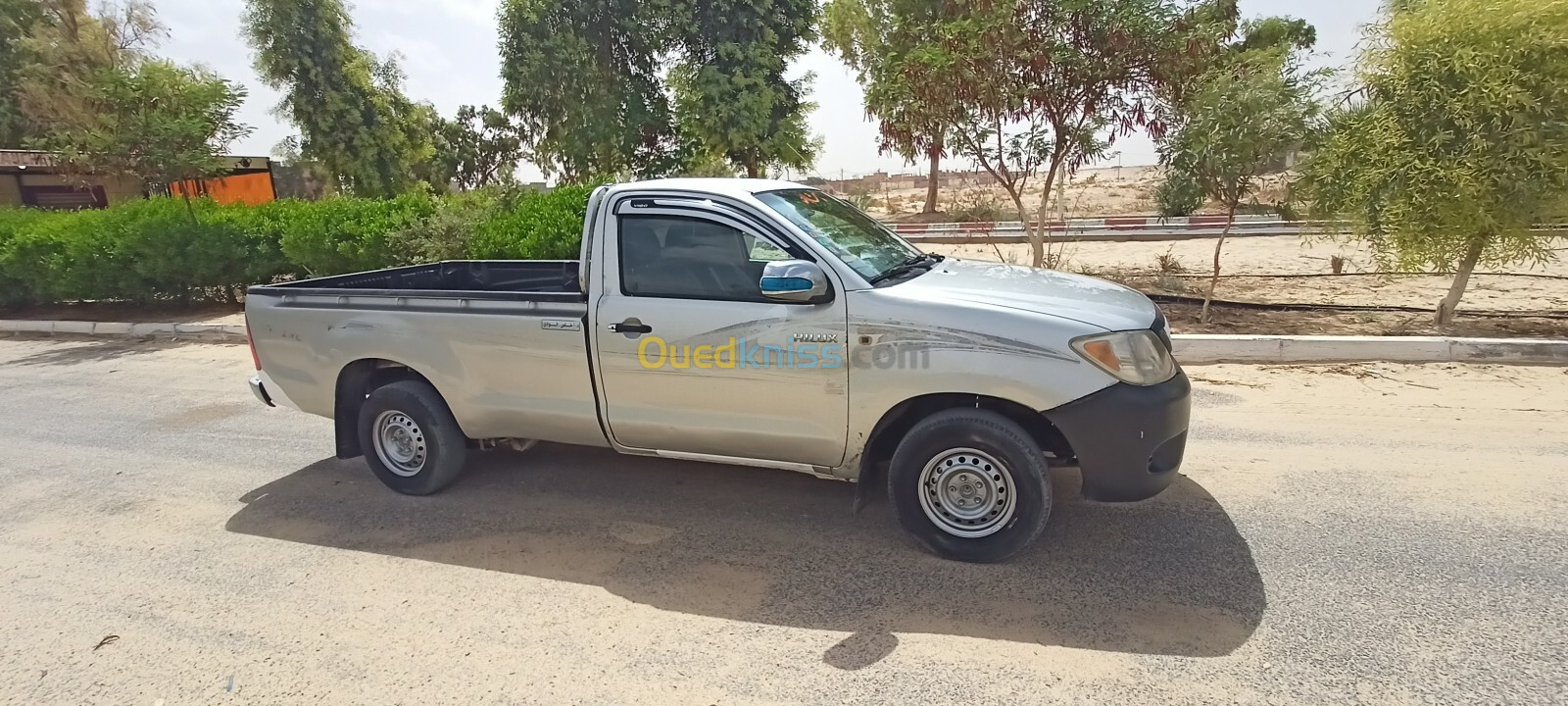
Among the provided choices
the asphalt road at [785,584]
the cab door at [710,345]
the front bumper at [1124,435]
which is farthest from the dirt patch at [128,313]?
the front bumper at [1124,435]

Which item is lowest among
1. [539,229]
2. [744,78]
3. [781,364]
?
[781,364]

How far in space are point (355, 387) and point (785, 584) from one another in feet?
10.2

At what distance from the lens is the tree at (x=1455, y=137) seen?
693 centimetres

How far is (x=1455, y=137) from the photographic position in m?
7.31

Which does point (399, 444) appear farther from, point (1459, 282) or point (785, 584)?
point (1459, 282)

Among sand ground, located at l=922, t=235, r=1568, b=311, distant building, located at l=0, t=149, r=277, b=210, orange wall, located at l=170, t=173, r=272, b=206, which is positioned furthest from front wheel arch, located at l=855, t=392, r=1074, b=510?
orange wall, located at l=170, t=173, r=272, b=206

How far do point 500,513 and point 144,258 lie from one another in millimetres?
11446

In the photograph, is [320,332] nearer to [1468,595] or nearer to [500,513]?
[500,513]

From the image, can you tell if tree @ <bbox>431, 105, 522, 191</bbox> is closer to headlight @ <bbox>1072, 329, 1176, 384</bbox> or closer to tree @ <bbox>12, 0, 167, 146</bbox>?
tree @ <bbox>12, 0, 167, 146</bbox>

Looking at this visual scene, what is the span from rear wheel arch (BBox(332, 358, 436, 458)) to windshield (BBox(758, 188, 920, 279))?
8.22ft

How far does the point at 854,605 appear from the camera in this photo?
3619mm

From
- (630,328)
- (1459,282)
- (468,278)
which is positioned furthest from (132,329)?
(1459,282)

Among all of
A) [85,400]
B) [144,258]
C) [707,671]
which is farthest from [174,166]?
[707,671]

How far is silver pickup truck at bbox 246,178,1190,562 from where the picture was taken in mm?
3646
